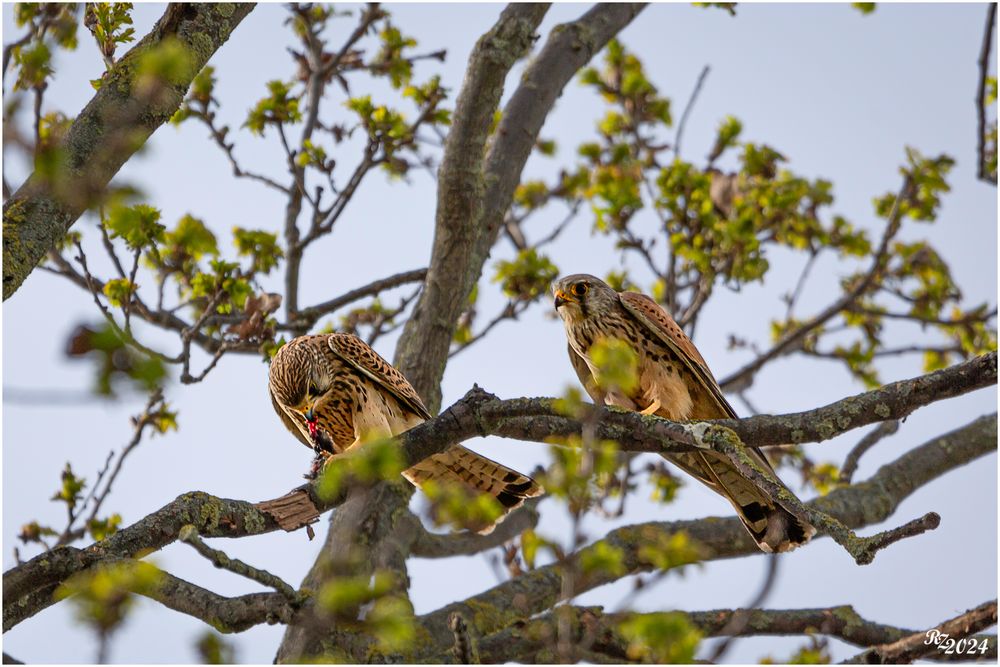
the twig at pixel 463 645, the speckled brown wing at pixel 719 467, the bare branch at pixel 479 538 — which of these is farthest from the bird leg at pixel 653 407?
the twig at pixel 463 645

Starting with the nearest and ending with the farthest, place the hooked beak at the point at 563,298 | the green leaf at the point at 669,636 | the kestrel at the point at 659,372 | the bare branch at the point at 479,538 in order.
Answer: the green leaf at the point at 669,636 < the kestrel at the point at 659,372 < the hooked beak at the point at 563,298 < the bare branch at the point at 479,538

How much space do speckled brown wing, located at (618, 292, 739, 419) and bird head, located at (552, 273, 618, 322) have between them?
9 cm

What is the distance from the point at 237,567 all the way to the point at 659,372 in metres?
2.83

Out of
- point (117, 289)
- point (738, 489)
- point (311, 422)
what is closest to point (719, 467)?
point (738, 489)

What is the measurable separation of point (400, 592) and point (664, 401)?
1.50 metres

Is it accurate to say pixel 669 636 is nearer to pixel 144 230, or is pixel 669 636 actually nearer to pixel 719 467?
pixel 719 467

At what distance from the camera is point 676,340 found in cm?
534

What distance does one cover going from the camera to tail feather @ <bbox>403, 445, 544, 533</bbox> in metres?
5.03

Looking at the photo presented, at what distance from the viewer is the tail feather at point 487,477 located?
503 cm

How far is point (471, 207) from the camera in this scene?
5.50 m

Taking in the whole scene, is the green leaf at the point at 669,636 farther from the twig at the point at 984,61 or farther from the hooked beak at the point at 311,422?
the twig at the point at 984,61

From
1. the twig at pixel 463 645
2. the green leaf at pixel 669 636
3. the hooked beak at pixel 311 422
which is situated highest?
the hooked beak at pixel 311 422

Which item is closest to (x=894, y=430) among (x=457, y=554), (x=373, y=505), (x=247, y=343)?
(x=457, y=554)

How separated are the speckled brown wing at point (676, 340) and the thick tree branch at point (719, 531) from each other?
71cm
